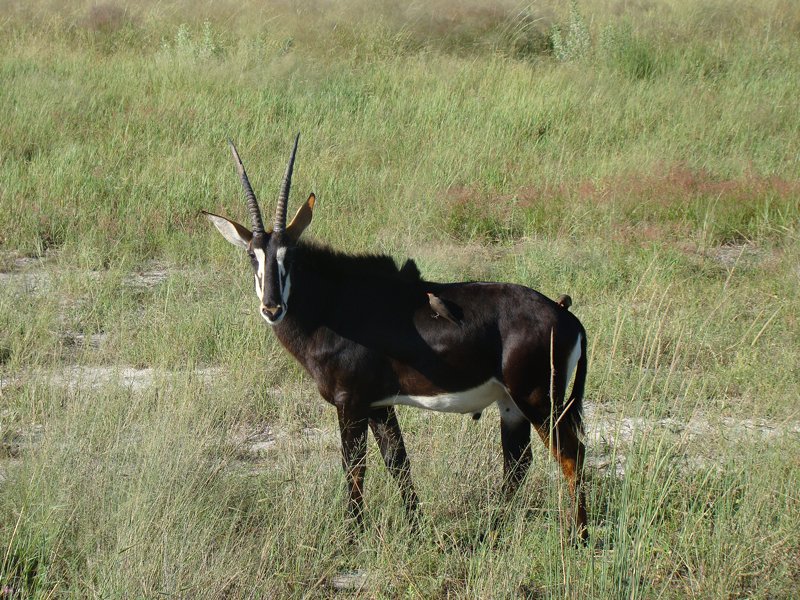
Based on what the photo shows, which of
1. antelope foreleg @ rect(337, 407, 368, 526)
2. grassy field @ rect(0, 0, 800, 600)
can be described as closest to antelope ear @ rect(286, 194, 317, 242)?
antelope foreleg @ rect(337, 407, 368, 526)

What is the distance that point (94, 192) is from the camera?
10820 millimetres

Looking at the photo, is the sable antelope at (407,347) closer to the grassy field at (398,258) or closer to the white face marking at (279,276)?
the white face marking at (279,276)

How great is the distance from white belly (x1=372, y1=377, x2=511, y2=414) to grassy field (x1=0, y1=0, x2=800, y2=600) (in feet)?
1.72

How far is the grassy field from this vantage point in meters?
4.82

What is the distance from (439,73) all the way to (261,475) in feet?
35.4

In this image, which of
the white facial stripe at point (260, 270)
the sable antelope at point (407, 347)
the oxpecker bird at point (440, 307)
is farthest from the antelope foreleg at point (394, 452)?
the white facial stripe at point (260, 270)

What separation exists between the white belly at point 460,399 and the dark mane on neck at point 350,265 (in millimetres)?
672

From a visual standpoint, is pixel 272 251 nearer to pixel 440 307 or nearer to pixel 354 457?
pixel 440 307

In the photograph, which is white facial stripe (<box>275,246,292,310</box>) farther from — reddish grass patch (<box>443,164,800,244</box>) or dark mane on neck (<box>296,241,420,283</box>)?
reddish grass patch (<box>443,164,800,244</box>)

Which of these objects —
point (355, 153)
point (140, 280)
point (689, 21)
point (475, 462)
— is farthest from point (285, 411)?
point (689, 21)

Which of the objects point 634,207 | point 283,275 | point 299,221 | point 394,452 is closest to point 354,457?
point 394,452

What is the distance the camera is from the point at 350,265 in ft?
18.2

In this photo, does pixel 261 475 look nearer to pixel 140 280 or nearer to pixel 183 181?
pixel 140 280

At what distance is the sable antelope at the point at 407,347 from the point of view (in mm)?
5109
